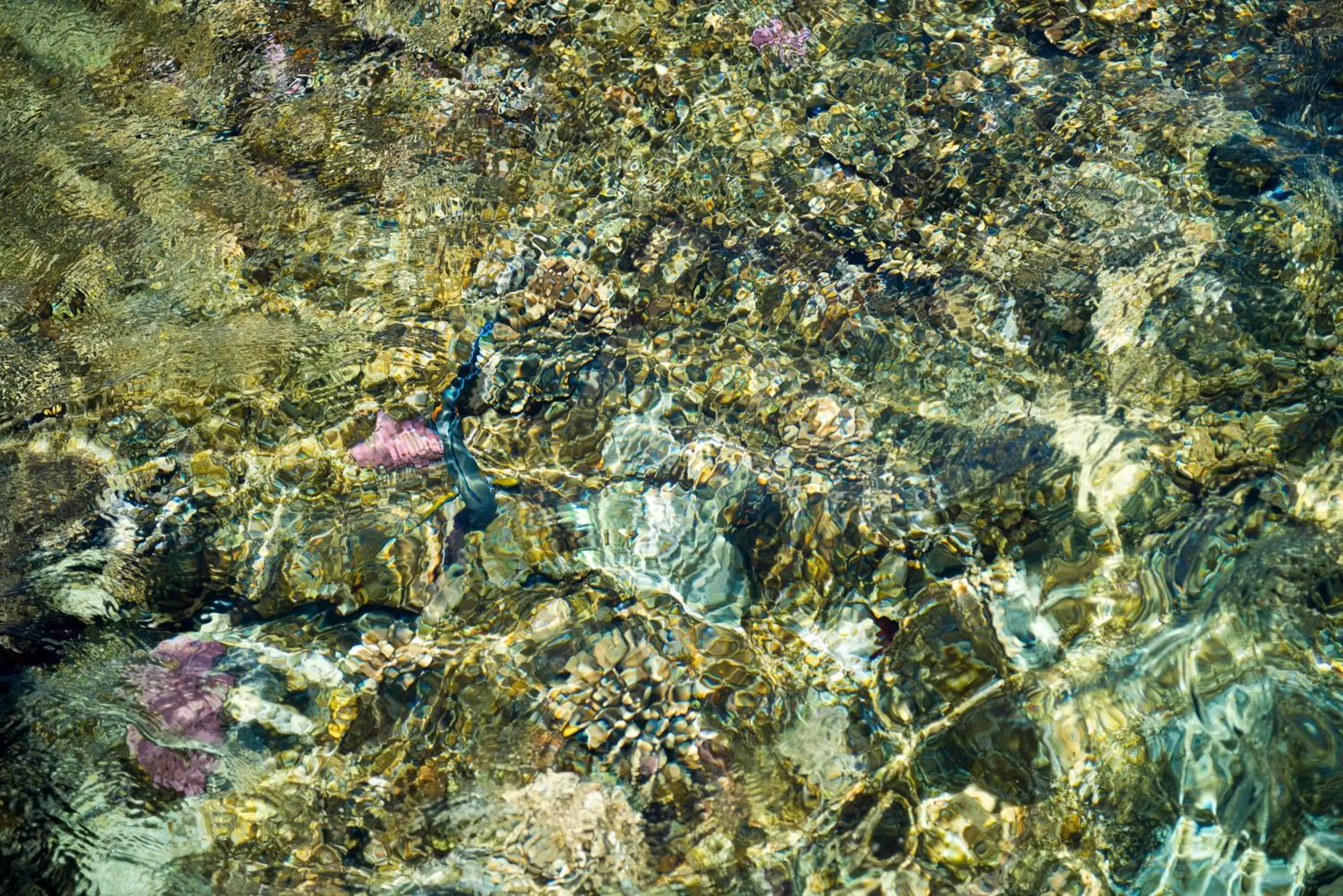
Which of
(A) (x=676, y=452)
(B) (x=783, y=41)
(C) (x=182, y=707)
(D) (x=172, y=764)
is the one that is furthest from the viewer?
(B) (x=783, y=41)

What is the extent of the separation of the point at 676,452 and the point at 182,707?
5.49ft

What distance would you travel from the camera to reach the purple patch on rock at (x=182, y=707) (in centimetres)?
253

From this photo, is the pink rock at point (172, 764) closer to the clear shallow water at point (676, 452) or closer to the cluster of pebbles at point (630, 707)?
the clear shallow water at point (676, 452)

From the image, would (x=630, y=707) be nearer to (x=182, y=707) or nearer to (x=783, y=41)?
(x=182, y=707)

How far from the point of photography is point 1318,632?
2441 mm

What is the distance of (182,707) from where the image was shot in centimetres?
264

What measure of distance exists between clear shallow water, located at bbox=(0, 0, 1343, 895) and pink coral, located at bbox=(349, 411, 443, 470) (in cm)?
2

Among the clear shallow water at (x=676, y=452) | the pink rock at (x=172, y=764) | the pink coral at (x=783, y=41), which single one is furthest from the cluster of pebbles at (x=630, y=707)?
the pink coral at (x=783, y=41)

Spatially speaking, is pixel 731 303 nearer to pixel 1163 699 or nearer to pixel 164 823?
pixel 1163 699

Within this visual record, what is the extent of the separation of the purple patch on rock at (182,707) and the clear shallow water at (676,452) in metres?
0.01

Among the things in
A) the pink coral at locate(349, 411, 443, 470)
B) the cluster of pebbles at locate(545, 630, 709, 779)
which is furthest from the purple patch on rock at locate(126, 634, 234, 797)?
the cluster of pebbles at locate(545, 630, 709, 779)

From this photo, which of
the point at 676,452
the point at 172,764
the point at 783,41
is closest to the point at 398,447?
the point at 676,452

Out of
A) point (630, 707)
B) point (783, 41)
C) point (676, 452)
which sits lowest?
point (630, 707)

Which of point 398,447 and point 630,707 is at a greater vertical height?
point 398,447
